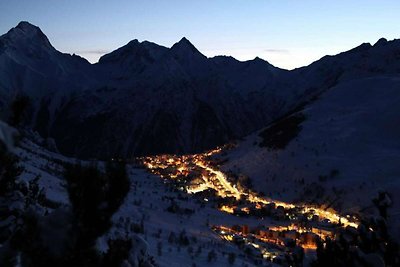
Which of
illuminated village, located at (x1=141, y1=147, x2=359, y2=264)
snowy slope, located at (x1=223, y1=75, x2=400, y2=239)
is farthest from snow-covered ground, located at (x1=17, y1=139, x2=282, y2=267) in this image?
snowy slope, located at (x1=223, y1=75, x2=400, y2=239)

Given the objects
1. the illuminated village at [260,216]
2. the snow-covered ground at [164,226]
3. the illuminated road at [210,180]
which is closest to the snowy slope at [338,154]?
the illuminated road at [210,180]

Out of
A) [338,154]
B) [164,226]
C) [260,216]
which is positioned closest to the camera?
[164,226]

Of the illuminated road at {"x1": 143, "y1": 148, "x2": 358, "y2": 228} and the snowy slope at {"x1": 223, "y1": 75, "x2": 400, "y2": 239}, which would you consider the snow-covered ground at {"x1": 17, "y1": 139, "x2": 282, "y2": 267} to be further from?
the snowy slope at {"x1": 223, "y1": 75, "x2": 400, "y2": 239}

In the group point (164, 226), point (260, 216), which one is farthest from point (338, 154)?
point (164, 226)

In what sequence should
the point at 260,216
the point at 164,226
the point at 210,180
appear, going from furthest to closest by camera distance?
the point at 210,180 < the point at 260,216 < the point at 164,226

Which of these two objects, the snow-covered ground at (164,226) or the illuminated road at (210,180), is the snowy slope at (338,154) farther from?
the snow-covered ground at (164,226)

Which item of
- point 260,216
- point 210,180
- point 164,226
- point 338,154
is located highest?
point 338,154

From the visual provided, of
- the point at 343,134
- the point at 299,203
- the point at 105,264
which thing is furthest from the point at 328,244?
the point at 343,134

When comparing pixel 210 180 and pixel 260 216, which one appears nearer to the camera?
pixel 260 216

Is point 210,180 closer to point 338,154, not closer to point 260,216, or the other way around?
point 338,154
